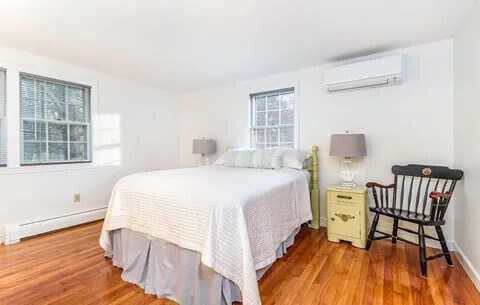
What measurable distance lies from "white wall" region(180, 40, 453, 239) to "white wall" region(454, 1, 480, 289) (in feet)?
0.43

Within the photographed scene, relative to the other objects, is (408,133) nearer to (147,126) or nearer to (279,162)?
(279,162)

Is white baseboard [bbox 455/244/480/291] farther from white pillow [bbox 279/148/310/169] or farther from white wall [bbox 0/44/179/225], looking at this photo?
white wall [bbox 0/44/179/225]

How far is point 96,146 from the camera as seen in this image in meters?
3.46

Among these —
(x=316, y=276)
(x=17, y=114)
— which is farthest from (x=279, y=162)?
(x=17, y=114)

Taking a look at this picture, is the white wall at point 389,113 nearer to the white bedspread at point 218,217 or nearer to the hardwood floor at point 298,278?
the hardwood floor at point 298,278

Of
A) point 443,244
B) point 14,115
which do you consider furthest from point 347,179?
point 14,115

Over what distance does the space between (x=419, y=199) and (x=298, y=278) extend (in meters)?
1.69

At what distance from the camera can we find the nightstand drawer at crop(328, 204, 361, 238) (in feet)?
8.27

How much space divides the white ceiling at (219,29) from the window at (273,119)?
56 centimetres

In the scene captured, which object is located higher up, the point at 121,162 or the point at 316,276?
the point at 121,162

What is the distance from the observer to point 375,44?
2549mm

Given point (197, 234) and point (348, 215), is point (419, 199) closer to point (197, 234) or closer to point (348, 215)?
point (348, 215)

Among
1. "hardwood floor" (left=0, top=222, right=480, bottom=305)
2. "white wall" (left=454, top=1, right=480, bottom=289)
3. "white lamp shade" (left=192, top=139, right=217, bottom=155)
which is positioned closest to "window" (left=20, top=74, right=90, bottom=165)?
"hardwood floor" (left=0, top=222, right=480, bottom=305)

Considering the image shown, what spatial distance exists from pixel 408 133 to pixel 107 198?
4111 mm
